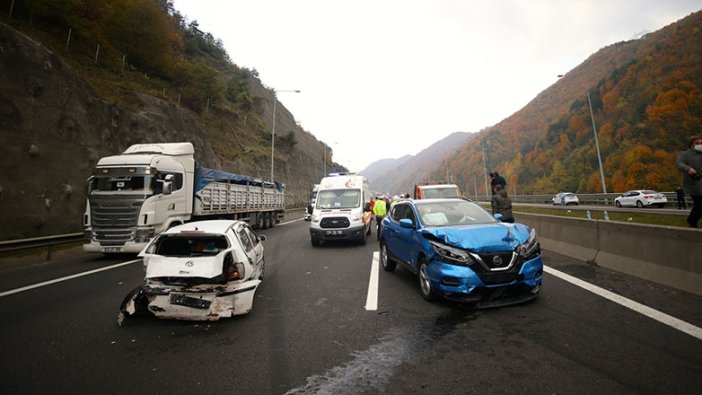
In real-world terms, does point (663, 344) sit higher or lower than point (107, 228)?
lower

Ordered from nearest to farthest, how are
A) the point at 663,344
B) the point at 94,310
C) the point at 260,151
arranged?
the point at 663,344 → the point at 94,310 → the point at 260,151

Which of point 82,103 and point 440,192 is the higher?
point 82,103

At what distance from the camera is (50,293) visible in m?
6.06

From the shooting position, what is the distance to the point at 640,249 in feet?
19.1

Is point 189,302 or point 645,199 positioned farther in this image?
point 645,199

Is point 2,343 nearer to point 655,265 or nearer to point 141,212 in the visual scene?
point 141,212

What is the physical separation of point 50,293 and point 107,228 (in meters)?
3.72

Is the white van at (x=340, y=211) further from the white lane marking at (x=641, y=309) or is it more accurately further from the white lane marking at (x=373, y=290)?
the white lane marking at (x=641, y=309)

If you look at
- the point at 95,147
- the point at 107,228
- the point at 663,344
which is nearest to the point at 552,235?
the point at 663,344

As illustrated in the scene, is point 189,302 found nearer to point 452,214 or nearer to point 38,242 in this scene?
point 452,214

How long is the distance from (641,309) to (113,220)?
469 inches

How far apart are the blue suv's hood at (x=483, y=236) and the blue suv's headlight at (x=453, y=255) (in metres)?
0.07

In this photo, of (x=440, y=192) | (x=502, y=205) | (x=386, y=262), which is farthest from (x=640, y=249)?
(x=440, y=192)

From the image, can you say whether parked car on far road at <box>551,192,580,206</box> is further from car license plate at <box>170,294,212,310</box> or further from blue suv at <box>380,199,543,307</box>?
car license plate at <box>170,294,212,310</box>
